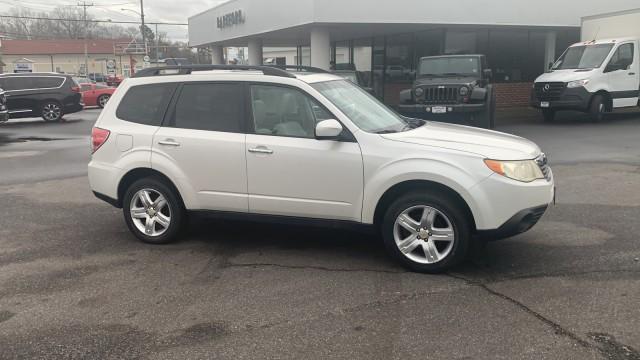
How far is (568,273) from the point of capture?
4.65 metres

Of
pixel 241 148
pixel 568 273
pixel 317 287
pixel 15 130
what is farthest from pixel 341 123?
pixel 15 130

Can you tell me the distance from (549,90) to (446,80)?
175 inches

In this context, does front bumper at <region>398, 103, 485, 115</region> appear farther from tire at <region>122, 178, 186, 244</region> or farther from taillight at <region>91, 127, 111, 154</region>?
taillight at <region>91, 127, 111, 154</region>

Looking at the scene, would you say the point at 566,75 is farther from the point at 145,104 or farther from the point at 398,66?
the point at 145,104

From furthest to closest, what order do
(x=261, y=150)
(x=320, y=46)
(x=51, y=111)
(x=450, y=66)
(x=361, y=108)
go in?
1. (x=51, y=111)
2. (x=320, y=46)
3. (x=450, y=66)
4. (x=361, y=108)
5. (x=261, y=150)

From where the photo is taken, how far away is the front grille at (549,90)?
15977 millimetres

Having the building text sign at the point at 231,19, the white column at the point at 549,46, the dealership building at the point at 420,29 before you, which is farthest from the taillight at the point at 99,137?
the white column at the point at 549,46

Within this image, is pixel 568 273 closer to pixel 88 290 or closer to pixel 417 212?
pixel 417 212

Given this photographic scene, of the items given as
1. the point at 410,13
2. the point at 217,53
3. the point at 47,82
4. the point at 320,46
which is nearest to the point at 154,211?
the point at 320,46

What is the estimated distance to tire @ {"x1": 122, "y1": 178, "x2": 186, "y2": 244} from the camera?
5547 mm

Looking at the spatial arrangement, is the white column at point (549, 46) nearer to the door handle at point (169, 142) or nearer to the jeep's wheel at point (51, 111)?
the jeep's wheel at point (51, 111)

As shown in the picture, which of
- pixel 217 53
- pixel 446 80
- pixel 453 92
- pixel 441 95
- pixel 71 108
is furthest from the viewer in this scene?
pixel 217 53

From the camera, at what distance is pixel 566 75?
16.0m

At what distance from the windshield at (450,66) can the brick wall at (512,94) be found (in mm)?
7684
